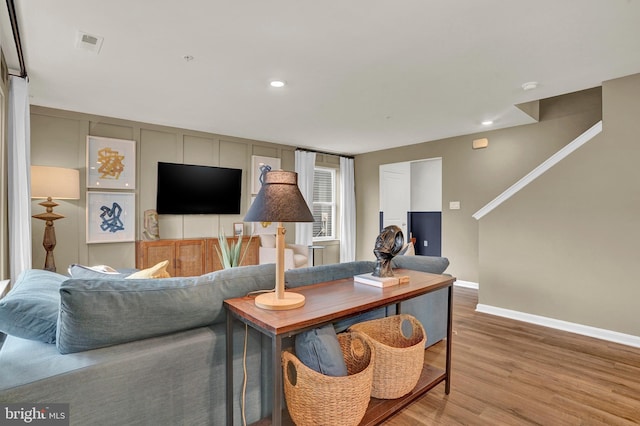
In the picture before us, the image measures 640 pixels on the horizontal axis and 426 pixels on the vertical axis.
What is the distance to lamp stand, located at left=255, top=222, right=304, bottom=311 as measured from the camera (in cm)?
134

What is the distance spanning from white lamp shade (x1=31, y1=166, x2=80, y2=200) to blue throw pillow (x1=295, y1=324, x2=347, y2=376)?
3.27 meters

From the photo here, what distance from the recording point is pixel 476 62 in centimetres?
254

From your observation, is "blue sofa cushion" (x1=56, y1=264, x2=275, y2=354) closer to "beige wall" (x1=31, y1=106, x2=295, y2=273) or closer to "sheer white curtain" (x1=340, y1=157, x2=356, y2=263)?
"beige wall" (x1=31, y1=106, x2=295, y2=273)

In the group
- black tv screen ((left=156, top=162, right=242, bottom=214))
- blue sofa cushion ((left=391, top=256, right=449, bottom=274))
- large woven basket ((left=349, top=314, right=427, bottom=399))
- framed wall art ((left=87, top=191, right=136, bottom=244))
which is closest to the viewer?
large woven basket ((left=349, top=314, right=427, bottom=399))

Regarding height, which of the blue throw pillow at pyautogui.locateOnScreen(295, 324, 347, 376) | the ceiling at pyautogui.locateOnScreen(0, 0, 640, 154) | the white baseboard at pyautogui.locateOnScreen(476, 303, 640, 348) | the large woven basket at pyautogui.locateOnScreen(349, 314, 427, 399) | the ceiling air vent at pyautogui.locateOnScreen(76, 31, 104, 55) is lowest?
the white baseboard at pyautogui.locateOnScreen(476, 303, 640, 348)

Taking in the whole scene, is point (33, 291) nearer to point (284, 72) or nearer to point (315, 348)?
point (315, 348)

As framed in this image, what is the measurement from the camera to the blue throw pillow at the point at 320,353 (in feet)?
4.67

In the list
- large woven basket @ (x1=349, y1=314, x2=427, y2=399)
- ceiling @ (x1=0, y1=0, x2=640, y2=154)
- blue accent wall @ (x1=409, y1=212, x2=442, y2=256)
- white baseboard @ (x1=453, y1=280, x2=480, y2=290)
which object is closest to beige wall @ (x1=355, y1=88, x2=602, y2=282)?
white baseboard @ (x1=453, y1=280, x2=480, y2=290)

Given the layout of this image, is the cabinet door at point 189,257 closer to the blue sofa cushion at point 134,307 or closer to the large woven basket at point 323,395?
the blue sofa cushion at point 134,307

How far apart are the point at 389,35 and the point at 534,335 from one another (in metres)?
2.88

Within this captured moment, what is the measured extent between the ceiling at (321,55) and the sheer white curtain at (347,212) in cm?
261

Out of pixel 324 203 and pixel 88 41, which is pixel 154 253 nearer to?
pixel 88 41

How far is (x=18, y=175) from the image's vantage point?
2734 millimetres

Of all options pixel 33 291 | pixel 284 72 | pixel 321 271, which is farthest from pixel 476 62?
pixel 33 291
